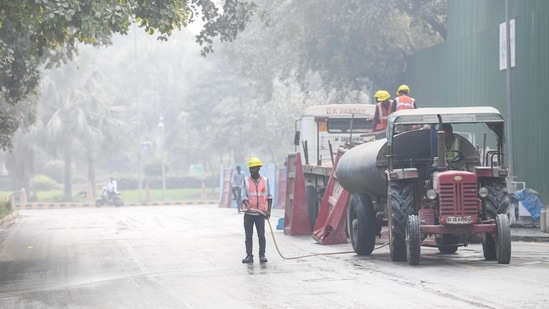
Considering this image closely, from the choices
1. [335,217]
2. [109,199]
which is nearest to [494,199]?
[335,217]

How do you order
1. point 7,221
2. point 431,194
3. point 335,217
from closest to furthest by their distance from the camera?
point 431,194
point 335,217
point 7,221

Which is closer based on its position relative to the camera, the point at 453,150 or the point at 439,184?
the point at 439,184

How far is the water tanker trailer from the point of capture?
52.7ft

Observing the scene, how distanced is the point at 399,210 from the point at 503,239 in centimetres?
172

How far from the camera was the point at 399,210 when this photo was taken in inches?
665

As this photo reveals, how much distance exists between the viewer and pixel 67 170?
73.9 m

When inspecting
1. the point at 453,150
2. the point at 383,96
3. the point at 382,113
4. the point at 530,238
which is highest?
the point at 383,96

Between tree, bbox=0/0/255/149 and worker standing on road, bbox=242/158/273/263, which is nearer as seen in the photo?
tree, bbox=0/0/255/149

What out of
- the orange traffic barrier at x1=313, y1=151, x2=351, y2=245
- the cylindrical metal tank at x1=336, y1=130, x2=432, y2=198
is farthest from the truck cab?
the cylindrical metal tank at x1=336, y1=130, x2=432, y2=198

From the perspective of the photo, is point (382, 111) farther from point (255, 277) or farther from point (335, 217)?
point (255, 277)

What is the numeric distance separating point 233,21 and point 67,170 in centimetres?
4598

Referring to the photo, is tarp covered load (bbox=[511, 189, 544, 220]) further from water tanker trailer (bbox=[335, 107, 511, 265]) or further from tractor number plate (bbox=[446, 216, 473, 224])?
tractor number plate (bbox=[446, 216, 473, 224])

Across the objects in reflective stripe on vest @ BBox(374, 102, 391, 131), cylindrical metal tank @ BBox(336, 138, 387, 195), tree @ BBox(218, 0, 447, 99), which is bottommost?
cylindrical metal tank @ BBox(336, 138, 387, 195)

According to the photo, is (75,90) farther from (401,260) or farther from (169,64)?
(401,260)
